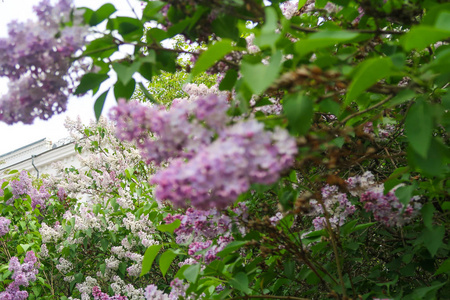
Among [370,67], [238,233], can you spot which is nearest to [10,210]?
[238,233]

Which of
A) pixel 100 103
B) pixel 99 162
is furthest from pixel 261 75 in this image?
pixel 99 162

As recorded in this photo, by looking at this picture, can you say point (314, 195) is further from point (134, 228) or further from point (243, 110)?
point (134, 228)

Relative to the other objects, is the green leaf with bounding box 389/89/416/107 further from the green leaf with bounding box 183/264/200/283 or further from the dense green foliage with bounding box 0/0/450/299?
the green leaf with bounding box 183/264/200/283

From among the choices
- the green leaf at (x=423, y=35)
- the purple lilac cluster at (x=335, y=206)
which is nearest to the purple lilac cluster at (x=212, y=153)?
the green leaf at (x=423, y=35)

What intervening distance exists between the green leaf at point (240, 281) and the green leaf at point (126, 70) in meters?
0.74

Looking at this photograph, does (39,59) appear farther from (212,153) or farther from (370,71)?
(370,71)

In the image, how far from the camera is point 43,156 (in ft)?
53.2

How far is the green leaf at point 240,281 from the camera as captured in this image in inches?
56.3

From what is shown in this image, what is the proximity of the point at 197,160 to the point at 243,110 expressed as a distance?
0.78ft

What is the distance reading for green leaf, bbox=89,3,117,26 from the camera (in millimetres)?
1156

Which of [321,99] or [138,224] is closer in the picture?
[321,99]

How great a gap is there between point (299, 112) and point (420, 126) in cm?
27

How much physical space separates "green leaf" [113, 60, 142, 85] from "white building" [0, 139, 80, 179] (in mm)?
13982

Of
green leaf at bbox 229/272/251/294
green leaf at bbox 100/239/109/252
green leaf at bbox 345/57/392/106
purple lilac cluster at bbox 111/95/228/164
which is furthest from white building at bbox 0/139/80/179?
green leaf at bbox 345/57/392/106
